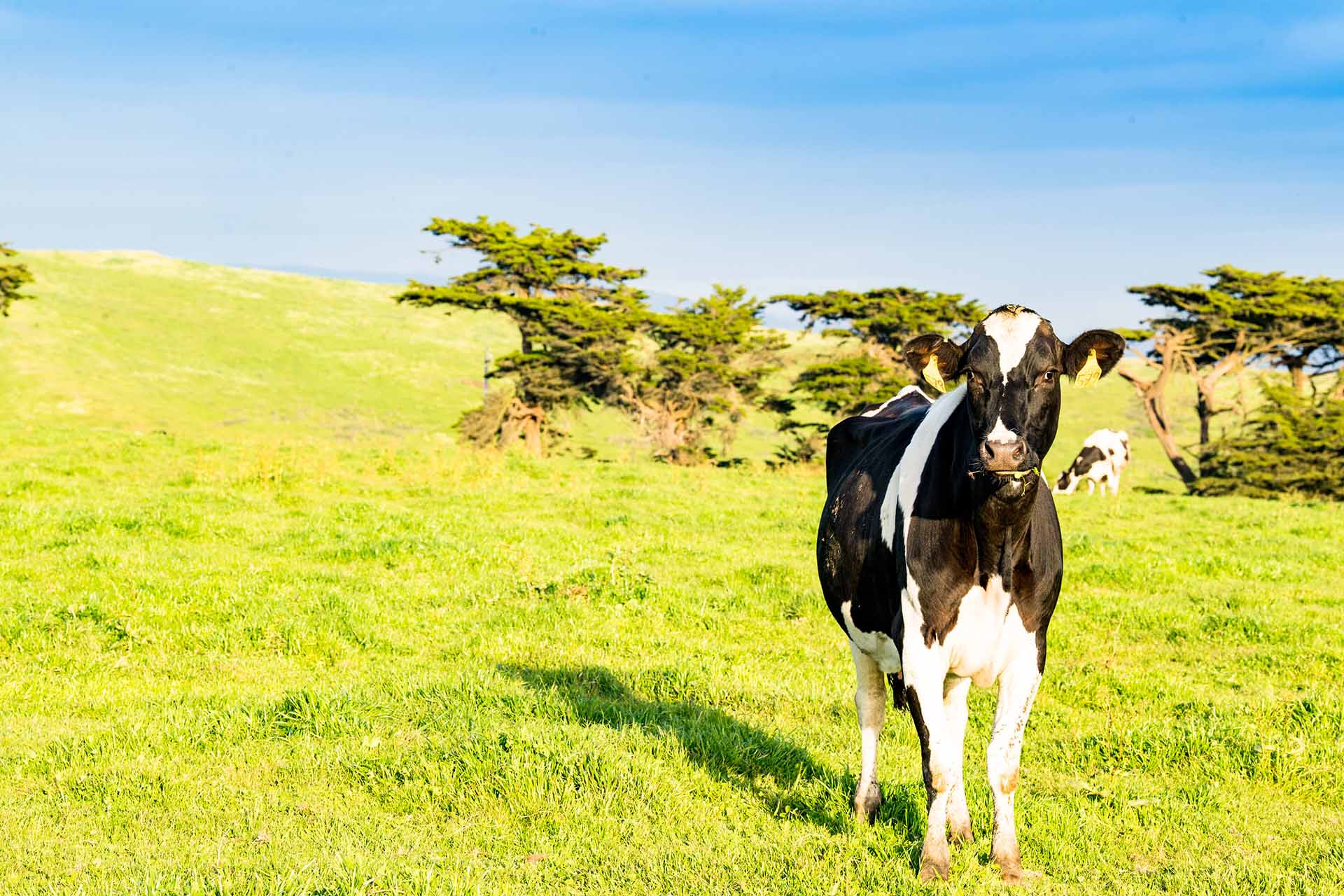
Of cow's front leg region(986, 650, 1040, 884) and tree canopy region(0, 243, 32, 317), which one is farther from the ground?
tree canopy region(0, 243, 32, 317)

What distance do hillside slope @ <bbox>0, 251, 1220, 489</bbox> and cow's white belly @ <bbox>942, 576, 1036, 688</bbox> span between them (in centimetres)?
3279

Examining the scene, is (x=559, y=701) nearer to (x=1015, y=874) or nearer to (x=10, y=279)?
(x=1015, y=874)

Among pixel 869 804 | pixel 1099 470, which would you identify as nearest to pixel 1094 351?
pixel 869 804

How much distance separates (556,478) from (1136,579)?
36.4ft

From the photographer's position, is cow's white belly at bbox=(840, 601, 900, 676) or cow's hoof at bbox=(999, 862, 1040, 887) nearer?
cow's hoof at bbox=(999, 862, 1040, 887)

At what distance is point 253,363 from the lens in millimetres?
85625

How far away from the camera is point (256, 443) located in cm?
2353

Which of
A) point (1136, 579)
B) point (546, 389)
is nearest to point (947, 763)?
point (1136, 579)

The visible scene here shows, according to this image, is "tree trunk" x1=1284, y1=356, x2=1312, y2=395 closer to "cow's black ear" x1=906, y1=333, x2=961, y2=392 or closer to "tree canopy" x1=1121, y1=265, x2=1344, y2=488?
"tree canopy" x1=1121, y1=265, x2=1344, y2=488

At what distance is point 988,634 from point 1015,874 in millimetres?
1181

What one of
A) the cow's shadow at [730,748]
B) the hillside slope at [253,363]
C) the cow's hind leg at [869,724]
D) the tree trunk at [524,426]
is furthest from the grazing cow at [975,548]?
the tree trunk at [524,426]

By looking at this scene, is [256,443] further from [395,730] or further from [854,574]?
[854,574]

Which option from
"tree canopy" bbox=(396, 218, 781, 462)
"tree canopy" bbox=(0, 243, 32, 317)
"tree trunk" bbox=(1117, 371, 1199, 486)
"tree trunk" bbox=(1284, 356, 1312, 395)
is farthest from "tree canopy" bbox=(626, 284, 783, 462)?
"tree canopy" bbox=(0, 243, 32, 317)

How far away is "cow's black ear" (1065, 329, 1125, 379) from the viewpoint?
492 cm
